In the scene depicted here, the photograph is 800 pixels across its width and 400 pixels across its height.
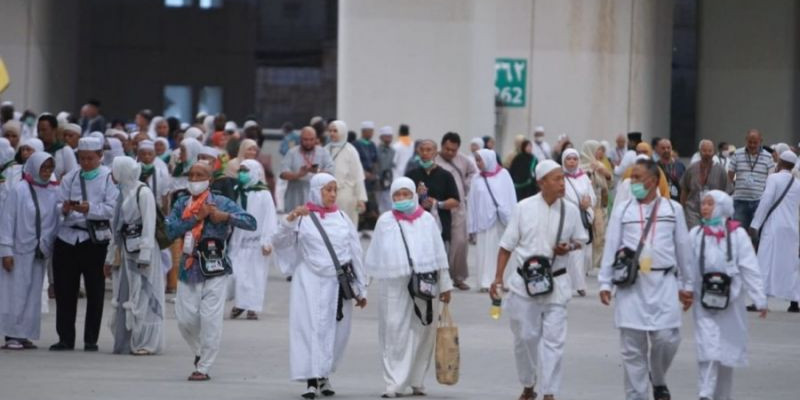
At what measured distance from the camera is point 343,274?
14312 mm

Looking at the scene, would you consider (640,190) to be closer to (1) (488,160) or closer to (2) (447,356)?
(2) (447,356)

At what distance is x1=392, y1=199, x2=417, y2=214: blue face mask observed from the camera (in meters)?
14.4

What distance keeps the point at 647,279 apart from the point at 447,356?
1.62 meters

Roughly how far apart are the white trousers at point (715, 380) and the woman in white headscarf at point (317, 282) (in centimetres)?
255

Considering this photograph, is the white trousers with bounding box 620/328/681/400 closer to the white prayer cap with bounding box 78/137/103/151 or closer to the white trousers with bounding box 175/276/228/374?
the white trousers with bounding box 175/276/228/374

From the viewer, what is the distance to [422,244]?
14.4 metres

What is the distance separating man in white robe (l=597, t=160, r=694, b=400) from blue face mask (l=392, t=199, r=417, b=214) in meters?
1.70

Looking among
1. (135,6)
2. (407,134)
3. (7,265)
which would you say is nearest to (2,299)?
(7,265)

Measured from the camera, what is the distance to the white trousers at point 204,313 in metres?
14.9

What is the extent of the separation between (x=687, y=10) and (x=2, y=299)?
3752 centimetres

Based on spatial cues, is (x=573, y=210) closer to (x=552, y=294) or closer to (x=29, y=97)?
(x=552, y=294)

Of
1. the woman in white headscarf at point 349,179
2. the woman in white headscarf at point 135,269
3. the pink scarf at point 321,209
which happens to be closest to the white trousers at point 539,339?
the pink scarf at point 321,209

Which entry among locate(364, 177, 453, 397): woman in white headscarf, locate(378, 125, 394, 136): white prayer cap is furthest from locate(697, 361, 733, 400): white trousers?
locate(378, 125, 394, 136): white prayer cap

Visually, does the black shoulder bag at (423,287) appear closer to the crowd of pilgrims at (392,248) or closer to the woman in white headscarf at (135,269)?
the crowd of pilgrims at (392,248)
